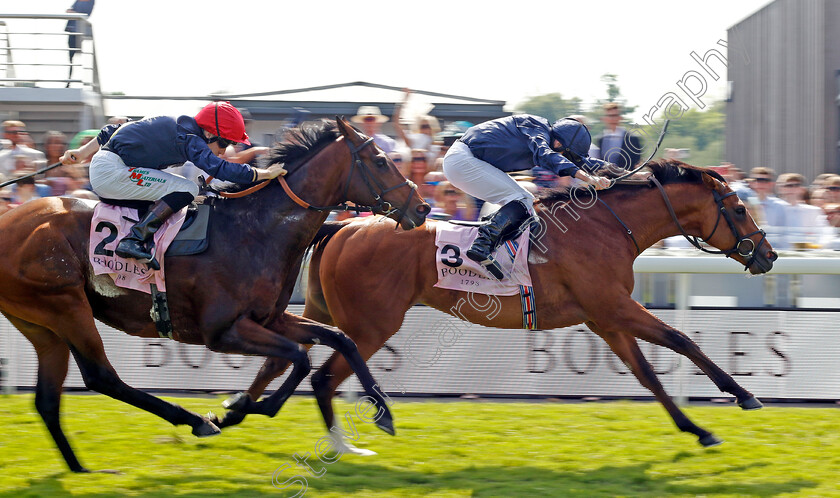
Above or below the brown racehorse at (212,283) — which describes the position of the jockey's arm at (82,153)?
above

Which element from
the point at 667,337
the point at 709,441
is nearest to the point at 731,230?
the point at 667,337

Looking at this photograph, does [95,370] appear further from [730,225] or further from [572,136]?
[730,225]

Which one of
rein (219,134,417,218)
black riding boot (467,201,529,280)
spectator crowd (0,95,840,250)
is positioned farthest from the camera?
spectator crowd (0,95,840,250)

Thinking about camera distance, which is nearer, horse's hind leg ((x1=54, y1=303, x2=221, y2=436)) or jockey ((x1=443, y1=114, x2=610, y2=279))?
horse's hind leg ((x1=54, y1=303, x2=221, y2=436))

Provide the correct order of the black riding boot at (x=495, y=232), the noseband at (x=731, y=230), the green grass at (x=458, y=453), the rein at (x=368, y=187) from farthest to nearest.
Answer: the noseband at (x=731, y=230)
the black riding boot at (x=495, y=232)
the rein at (x=368, y=187)
the green grass at (x=458, y=453)

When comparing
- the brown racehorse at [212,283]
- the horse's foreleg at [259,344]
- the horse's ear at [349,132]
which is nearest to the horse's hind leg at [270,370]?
the horse's foreleg at [259,344]

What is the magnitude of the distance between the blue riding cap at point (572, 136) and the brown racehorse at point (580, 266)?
0.30 m

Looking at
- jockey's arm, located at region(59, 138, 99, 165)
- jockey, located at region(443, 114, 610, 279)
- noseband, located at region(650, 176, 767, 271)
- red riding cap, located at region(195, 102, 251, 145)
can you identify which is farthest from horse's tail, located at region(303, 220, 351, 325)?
noseband, located at region(650, 176, 767, 271)

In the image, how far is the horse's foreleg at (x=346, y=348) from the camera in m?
4.62

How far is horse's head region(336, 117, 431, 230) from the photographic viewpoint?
4.89 metres

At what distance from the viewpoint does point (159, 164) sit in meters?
4.82

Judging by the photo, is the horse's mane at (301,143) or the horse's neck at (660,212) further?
the horse's neck at (660,212)

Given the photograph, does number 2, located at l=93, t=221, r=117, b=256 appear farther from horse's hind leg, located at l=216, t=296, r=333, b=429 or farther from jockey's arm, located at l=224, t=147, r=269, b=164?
jockey's arm, located at l=224, t=147, r=269, b=164

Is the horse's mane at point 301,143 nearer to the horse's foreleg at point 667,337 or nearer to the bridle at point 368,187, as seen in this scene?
the bridle at point 368,187
